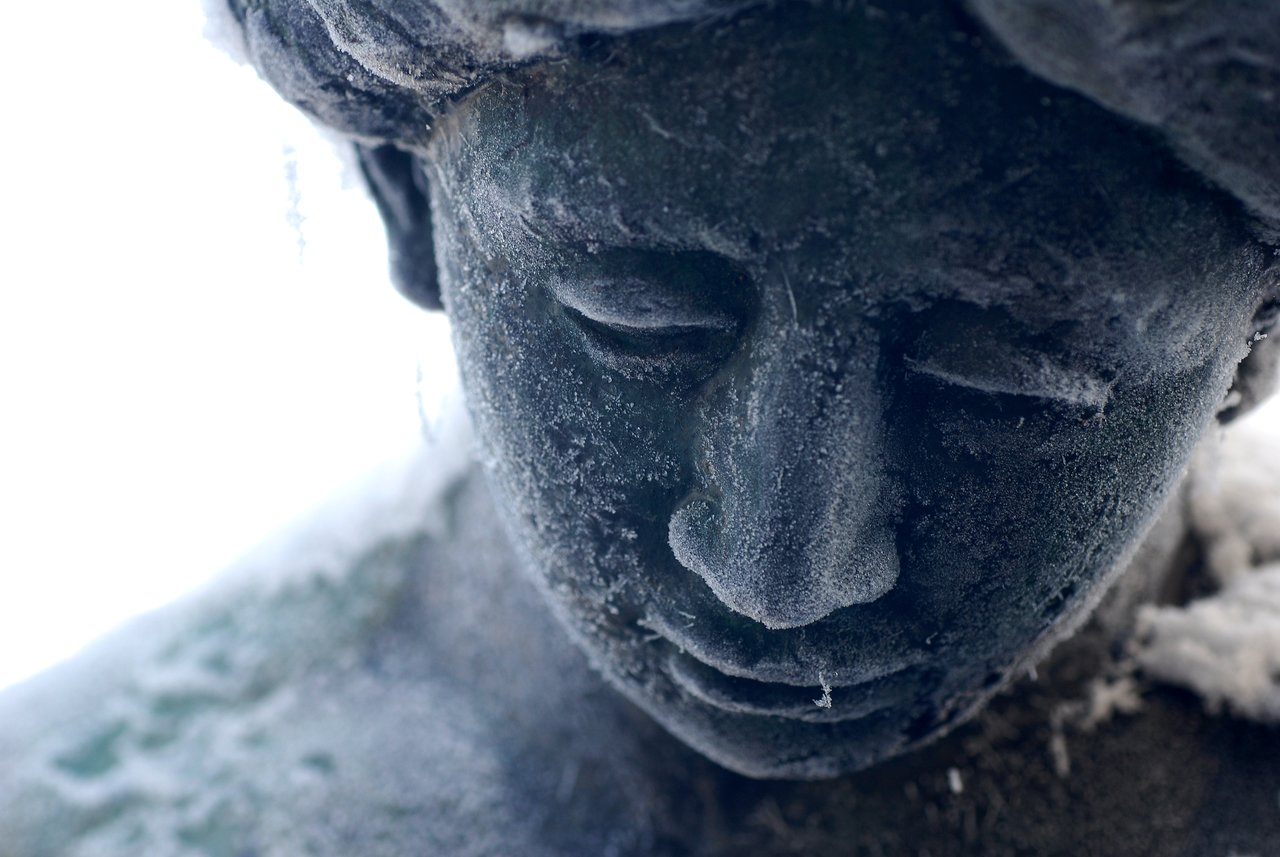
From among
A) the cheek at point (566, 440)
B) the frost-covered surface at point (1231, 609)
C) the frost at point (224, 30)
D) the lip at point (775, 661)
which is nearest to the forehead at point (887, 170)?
the cheek at point (566, 440)

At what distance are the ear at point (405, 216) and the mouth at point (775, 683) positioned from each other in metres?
0.41

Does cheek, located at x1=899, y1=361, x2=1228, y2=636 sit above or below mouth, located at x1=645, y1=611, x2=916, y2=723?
above

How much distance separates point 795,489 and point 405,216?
52 centimetres

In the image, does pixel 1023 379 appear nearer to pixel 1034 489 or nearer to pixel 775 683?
pixel 1034 489

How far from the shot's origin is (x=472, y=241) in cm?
71

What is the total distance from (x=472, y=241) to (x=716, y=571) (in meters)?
0.29

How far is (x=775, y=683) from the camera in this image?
2.42 ft

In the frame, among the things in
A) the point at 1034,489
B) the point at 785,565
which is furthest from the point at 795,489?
the point at 1034,489

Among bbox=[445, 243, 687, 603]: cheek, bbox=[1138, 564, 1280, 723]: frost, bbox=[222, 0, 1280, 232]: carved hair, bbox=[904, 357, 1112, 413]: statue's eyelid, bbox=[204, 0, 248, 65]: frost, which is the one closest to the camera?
bbox=[222, 0, 1280, 232]: carved hair

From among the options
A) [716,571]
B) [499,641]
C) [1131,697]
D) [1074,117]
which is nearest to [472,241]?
[716,571]

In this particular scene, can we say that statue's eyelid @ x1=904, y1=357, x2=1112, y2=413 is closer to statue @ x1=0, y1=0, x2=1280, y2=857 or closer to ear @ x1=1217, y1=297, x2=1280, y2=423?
statue @ x1=0, y1=0, x2=1280, y2=857

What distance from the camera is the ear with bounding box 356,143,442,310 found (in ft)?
2.97

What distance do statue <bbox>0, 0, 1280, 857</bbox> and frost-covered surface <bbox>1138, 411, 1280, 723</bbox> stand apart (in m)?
0.05

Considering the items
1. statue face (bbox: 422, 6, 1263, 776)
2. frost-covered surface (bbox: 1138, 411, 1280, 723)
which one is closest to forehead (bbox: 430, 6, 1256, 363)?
statue face (bbox: 422, 6, 1263, 776)
